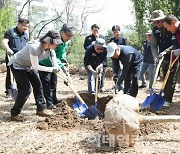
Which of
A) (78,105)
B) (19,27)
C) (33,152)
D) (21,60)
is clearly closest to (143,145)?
(33,152)

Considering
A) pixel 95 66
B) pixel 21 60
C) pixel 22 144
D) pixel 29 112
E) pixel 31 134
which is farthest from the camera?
pixel 95 66

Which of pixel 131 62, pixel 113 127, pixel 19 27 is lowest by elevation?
pixel 113 127

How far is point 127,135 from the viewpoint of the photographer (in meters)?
3.89

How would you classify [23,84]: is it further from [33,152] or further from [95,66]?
[95,66]

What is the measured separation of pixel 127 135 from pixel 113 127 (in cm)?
20

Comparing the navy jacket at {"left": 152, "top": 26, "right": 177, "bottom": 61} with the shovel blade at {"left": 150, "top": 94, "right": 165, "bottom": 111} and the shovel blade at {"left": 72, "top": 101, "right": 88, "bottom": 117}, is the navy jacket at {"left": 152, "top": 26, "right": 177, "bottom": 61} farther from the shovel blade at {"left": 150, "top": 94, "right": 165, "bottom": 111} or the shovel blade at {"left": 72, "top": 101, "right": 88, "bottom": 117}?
the shovel blade at {"left": 72, "top": 101, "right": 88, "bottom": 117}

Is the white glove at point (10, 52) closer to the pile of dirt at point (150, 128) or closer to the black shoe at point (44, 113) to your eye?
the black shoe at point (44, 113)

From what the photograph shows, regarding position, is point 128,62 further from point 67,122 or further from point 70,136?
point 70,136

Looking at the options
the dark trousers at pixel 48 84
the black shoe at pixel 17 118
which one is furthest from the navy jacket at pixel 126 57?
the black shoe at pixel 17 118

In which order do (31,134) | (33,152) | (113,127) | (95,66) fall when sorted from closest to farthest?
(113,127)
(33,152)
(31,134)
(95,66)

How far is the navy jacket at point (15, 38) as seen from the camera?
22.2ft

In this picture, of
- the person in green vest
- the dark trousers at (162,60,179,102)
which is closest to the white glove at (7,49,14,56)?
the person in green vest

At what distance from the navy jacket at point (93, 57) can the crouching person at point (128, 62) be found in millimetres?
823

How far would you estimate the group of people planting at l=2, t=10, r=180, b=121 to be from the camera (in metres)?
5.23
